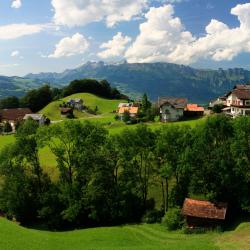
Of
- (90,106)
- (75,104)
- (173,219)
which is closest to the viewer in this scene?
(173,219)

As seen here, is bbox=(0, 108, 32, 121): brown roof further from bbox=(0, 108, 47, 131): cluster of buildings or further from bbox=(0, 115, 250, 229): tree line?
bbox=(0, 115, 250, 229): tree line

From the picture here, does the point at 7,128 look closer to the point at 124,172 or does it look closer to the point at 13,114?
the point at 13,114

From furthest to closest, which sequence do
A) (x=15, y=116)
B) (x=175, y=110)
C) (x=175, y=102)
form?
(x=15, y=116), (x=175, y=102), (x=175, y=110)

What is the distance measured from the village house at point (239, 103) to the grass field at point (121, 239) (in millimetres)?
53278

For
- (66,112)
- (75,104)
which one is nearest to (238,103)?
(66,112)

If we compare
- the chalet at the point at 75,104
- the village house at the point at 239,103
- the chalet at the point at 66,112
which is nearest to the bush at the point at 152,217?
the village house at the point at 239,103

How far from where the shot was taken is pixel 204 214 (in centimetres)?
5466

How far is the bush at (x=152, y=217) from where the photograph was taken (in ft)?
192

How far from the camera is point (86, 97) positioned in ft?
589

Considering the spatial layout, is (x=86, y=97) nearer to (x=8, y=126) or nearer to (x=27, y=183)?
(x=8, y=126)

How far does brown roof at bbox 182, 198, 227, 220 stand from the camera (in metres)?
54.1

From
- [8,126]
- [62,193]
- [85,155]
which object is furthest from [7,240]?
[8,126]

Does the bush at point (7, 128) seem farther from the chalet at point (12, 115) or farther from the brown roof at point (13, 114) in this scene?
the brown roof at point (13, 114)

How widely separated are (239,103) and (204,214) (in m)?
55.6
